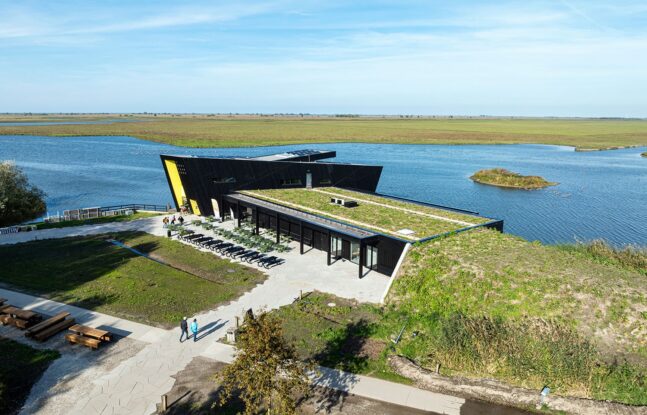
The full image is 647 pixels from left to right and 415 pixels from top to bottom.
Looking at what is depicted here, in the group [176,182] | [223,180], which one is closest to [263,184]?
[223,180]

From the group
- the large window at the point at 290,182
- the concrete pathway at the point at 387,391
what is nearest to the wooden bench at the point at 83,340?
the concrete pathway at the point at 387,391

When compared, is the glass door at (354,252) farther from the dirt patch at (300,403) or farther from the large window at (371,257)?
the dirt patch at (300,403)

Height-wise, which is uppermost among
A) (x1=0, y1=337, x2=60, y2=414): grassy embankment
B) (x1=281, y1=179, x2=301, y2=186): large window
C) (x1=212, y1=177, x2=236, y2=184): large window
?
(x1=212, y1=177, x2=236, y2=184): large window

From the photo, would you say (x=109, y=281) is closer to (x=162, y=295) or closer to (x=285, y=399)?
(x=162, y=295)

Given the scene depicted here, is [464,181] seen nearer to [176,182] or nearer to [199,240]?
[176,182]

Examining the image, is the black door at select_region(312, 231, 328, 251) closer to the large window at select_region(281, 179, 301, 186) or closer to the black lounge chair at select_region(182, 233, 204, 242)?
the black lounge chair at select_region(182, 233, 204, 242)

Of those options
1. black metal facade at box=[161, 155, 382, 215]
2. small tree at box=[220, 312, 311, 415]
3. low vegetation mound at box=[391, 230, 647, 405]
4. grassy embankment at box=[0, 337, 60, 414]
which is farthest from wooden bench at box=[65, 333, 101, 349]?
black metal facade at box=[161, 155, 382, 215]

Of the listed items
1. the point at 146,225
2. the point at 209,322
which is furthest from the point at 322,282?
the point at 146,225
